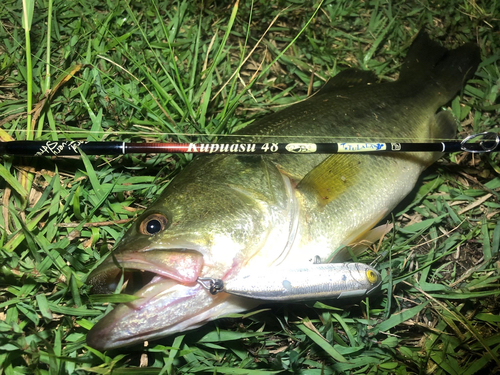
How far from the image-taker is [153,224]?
2.02m

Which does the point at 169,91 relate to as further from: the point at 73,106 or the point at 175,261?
the point at 175,261

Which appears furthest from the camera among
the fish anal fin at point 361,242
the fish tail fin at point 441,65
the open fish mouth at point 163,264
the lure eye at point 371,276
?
the fish tail fin at point 441,65

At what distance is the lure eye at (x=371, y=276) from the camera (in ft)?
7.07

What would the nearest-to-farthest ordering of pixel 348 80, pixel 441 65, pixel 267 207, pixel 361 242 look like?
pixel 267 207 → pixel 361 242 → pixel 348 80 → pixel 441 65

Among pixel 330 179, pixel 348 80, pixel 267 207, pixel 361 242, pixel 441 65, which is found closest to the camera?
pixel 267 207

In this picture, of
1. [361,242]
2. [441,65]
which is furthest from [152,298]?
[441,65]

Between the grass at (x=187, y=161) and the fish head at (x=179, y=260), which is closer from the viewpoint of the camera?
the fish head at (x=179, y=260)

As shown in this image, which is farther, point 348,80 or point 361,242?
point 348,80

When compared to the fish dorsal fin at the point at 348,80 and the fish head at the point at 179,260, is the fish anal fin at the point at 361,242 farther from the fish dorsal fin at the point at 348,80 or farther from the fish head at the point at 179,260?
the fish dorsal fin at the point at 348,80

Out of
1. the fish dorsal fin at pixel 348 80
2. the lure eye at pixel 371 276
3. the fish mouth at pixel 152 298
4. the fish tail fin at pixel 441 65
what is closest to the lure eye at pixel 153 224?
the fish mouth at pixel 152 298

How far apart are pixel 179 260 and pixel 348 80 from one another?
6.87ft

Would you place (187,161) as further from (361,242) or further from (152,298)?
(361,242)

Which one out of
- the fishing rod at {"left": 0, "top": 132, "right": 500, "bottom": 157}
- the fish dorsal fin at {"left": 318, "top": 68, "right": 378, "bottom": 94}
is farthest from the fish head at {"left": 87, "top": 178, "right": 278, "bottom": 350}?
the fish dorsal fin at {"left": 318, "top": 68, "right": 378, "bottom": 94}

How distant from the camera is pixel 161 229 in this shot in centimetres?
200
